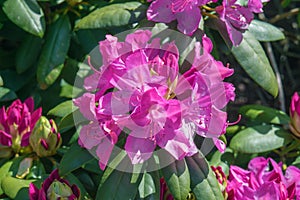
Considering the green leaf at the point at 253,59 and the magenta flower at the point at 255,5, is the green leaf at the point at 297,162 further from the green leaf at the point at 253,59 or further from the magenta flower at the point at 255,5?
the magenta flower at the point at 255,5

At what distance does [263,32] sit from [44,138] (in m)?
0.74

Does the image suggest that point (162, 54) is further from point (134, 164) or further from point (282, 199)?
point (282, 199)

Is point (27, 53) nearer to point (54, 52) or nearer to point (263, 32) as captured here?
point (54, 52)

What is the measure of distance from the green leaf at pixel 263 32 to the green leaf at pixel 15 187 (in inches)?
31.7

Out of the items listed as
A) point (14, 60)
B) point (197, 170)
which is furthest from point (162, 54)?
point (14, 60)

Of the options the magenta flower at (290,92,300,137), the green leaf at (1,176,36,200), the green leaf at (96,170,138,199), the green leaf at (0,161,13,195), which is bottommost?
the magenta flower at (290,92,300,137)

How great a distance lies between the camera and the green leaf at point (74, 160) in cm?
163

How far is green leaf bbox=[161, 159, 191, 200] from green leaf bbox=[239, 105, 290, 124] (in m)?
0.63

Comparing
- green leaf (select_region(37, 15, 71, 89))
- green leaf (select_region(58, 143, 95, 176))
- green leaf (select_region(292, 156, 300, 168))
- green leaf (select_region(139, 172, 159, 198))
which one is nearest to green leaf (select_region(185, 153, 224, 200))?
green leaf (select_region(139, 172, 159, 198))

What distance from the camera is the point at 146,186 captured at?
1.64 metres

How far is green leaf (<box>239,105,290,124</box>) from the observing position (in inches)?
83.1

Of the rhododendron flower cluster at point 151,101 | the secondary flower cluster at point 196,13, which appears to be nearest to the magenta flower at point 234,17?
the secondary flower cluster at point 196,13

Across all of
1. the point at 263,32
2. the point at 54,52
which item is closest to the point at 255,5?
the point at 263,32

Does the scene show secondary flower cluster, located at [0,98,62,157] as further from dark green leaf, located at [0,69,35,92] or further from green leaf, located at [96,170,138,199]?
dark green leaf, located at [0,69,35,92]
